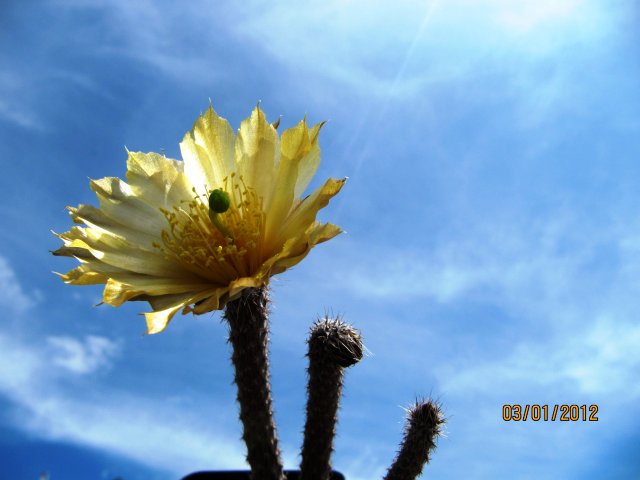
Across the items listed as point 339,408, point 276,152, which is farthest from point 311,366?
point 276,152

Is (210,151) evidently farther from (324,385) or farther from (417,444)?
(417,444)

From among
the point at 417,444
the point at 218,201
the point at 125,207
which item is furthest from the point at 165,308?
the point at 417,444

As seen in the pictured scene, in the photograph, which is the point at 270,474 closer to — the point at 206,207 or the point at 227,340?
the point at 227,340

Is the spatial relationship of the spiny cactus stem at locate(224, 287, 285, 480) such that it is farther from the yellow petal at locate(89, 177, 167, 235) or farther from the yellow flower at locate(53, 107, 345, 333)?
the yellow petal at locate(89, 177, 167, 235)

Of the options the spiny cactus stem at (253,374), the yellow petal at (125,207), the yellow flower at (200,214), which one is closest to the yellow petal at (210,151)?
the yellow flower at (200,214)

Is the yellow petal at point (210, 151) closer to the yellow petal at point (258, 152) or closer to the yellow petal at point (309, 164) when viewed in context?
the yellow petal at point (258, 152)

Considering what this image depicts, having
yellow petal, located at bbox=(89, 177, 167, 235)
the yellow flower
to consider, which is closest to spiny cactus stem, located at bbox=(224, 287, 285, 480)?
the yellow flower
